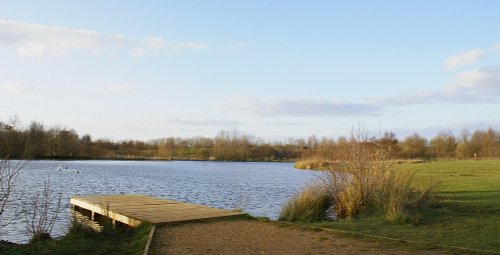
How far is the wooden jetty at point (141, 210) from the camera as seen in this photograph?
10963 millimetres

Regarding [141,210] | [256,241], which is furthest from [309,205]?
[256,241]

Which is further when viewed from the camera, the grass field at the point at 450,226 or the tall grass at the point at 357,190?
the tall grass at the point at 357,190

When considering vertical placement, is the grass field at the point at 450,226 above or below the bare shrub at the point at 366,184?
below

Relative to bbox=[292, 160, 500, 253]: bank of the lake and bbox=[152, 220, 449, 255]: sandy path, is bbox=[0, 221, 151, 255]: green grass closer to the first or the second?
bbox=[152, 220, 449, 255]: sandy path

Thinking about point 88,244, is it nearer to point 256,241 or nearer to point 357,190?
point 256,241

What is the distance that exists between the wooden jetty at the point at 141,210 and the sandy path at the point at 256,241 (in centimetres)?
88

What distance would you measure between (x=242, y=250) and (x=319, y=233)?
2.27 meters

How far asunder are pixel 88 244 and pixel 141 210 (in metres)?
3.08

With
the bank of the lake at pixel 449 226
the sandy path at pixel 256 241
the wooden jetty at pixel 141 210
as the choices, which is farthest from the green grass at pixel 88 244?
the bank of the lake at pixel 449 226

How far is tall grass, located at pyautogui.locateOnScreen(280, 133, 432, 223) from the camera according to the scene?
41.5ft

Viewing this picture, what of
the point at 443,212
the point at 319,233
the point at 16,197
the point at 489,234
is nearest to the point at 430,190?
the point at 443,212

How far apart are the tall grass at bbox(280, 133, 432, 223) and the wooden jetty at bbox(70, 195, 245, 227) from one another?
2.43 metres

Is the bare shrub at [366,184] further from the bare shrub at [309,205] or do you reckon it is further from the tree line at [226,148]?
the tree line at [226,148]

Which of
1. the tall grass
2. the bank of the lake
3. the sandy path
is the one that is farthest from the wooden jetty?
the bank of the lake
